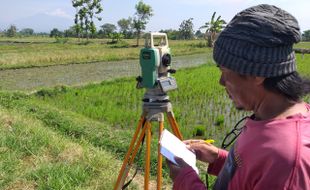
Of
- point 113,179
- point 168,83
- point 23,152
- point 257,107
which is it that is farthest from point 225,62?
point 23,152

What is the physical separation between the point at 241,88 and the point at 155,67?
1.30 meters

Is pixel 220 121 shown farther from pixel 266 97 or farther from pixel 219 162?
pixel 266 97

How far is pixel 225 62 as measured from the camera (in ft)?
3.66

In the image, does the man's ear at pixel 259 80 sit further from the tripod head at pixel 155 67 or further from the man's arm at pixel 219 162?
the tripod head at pixel 155 67

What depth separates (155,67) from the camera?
7.82 feet

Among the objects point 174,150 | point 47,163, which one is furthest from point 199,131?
point 174,150

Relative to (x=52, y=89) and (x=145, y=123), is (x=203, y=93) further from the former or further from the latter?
(x=145, y=123)

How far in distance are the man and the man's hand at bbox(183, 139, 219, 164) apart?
40 cm

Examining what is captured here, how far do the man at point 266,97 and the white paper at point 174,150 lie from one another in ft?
0.83

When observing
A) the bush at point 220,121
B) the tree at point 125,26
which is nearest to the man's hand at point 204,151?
the bush at point 220,121

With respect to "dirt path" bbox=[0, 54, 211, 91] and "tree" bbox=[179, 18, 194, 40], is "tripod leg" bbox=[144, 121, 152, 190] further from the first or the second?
"tree" bbox=[179, 18, 194, 40]

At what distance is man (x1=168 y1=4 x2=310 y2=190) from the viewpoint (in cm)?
96

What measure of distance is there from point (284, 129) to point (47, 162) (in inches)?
122

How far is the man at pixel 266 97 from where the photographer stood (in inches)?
37.9
